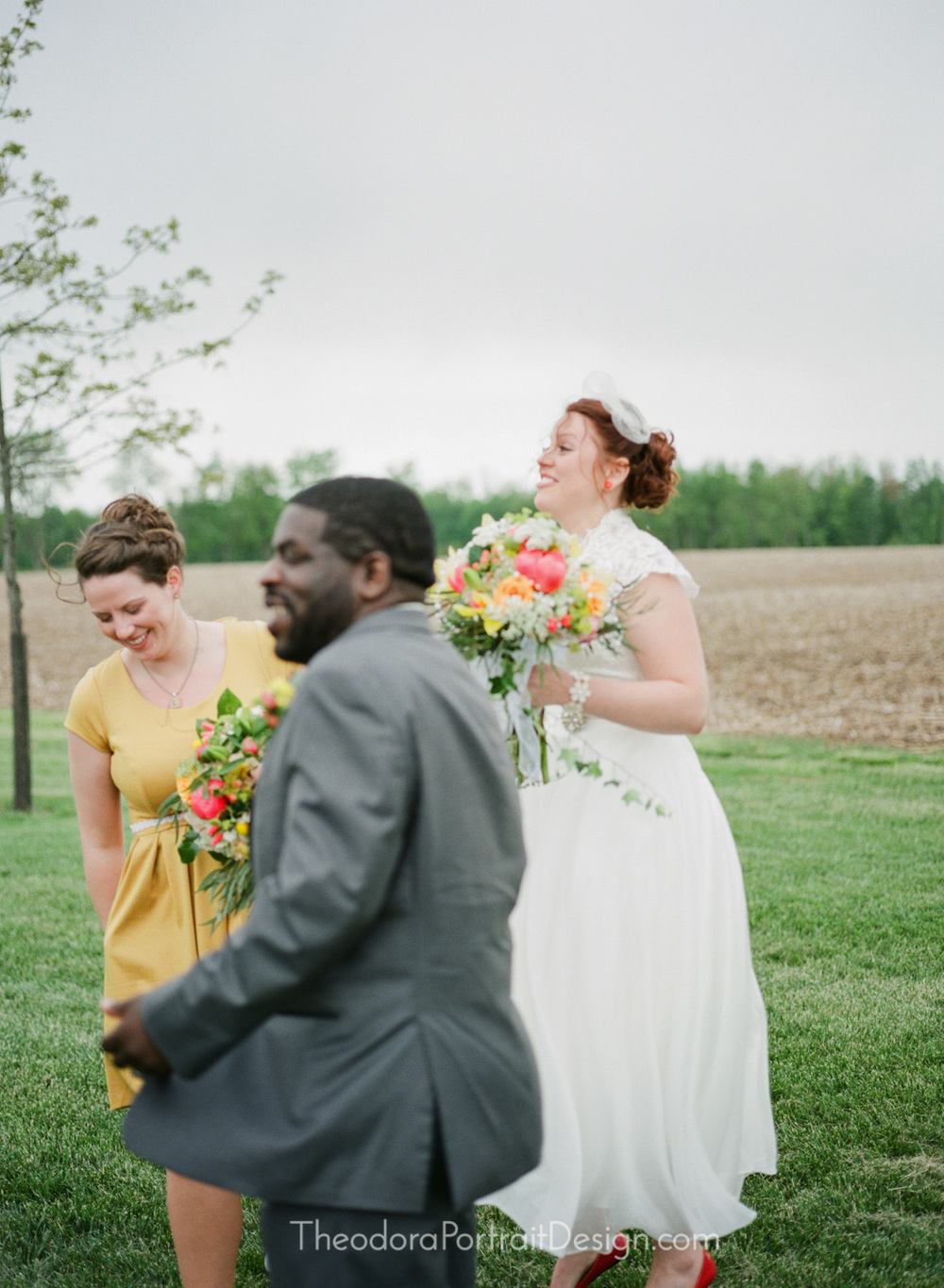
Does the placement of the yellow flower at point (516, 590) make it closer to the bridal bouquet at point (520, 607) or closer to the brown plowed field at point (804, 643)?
the bridal bouquet at point (520, 607)

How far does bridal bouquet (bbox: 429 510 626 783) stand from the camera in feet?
8.55

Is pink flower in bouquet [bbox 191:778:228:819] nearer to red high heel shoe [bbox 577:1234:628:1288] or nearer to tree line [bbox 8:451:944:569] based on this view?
red high heel shoe [bbox 577:1234:628:1288]

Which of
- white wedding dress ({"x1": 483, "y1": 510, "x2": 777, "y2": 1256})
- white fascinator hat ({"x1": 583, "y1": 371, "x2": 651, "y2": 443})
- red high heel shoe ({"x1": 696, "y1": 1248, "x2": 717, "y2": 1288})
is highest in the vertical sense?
white fascinator hat ({"x1": 583, "y1": 371, "x2": 651, "y2": 443})

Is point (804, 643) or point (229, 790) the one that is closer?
point (229, 790)

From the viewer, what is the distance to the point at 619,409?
128 inches

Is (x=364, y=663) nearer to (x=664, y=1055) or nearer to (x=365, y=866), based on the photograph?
(x=365, y=866)

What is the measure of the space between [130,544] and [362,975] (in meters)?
1.96

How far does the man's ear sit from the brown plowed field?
46.7 ft

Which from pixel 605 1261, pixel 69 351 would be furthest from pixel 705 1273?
pixel 69 351

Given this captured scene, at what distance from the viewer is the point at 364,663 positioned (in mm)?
1656

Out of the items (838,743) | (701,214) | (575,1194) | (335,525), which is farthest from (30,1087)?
(701,214)

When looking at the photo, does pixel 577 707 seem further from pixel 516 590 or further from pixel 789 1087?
pixel 789 1087

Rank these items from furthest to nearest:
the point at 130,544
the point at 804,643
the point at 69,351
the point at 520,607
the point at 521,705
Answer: the point at 804,643 → the point at 69,351 → the point at 130,544 → the point at 521,705 → the point at 520,607

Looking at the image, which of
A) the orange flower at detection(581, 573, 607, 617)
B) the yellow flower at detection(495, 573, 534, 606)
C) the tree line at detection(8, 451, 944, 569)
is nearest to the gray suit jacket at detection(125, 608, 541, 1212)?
the yellow flower at detection(495, 573, 534, 606)
